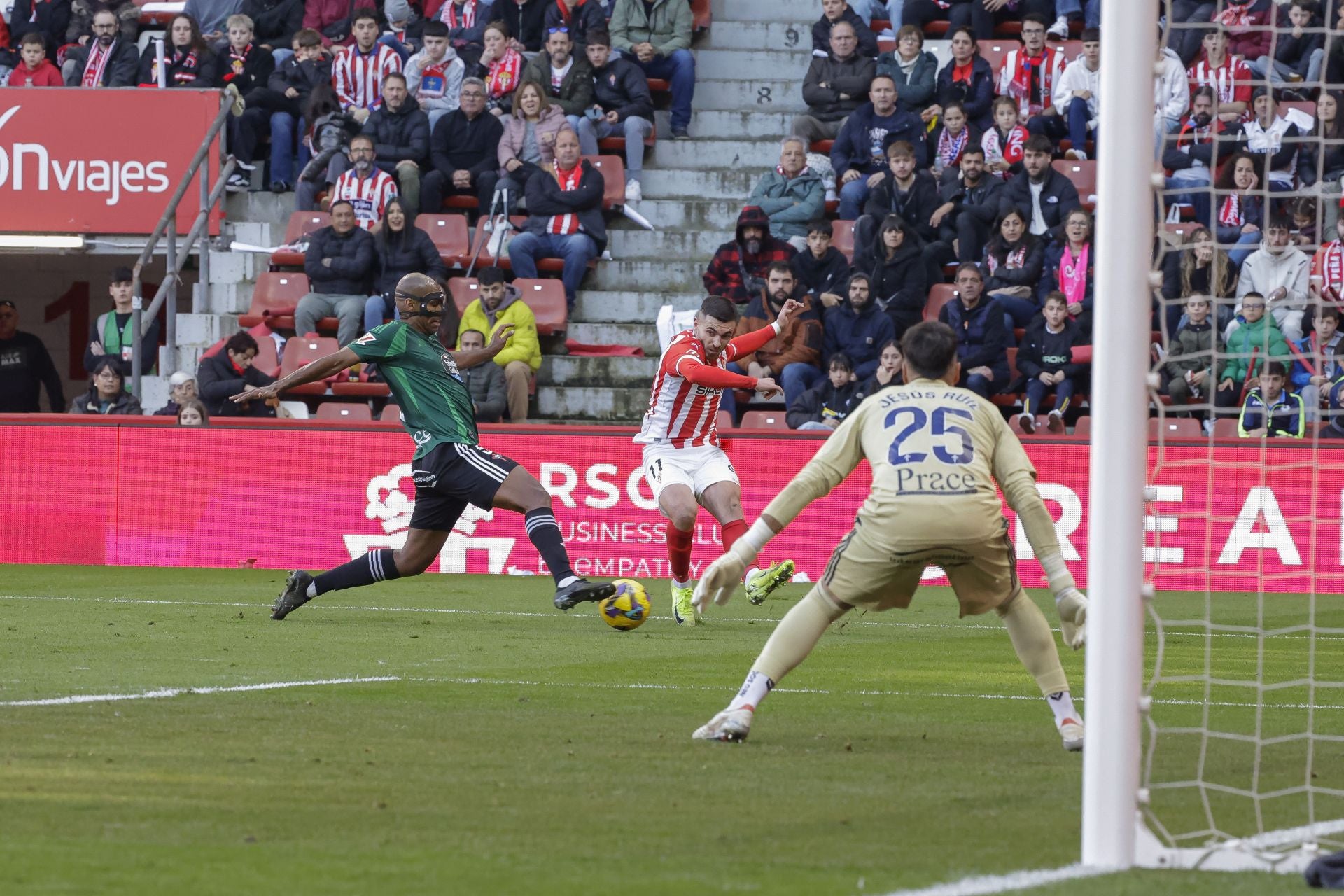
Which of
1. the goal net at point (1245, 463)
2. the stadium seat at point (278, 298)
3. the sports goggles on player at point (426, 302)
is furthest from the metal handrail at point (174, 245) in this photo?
the goal net at point (1245, 463)

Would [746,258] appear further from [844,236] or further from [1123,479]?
[1123,479]

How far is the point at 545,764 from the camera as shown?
657 cm

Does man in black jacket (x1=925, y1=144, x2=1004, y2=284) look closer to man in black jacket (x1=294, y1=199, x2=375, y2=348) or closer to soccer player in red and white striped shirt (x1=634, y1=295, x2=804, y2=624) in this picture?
man in black jacket (x1=294, y1=199, x2=375, y2=348)

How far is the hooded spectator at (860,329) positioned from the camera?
61.2 feet

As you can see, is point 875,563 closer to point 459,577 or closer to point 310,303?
point 459,577

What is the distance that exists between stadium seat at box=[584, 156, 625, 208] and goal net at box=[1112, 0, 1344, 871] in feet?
19.5

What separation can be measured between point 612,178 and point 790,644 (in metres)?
15.4

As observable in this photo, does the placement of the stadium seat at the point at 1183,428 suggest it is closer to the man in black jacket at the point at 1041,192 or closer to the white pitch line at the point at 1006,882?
the man in black jacket at the point at 1041,192

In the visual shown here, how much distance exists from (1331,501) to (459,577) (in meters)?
7.25

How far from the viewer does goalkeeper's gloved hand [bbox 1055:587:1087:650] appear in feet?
22.4

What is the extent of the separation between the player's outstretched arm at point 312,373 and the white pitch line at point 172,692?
257 cm

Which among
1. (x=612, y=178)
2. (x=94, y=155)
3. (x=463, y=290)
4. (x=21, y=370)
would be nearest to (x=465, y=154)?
(x=612, y=178)

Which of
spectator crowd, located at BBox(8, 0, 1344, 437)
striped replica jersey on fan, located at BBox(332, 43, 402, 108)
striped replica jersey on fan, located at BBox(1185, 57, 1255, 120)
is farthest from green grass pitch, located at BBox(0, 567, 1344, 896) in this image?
striped replica jersey on fan, located at BBox(332, 43, 402, 108)

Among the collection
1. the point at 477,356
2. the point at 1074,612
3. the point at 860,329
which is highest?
the point at 860,329
